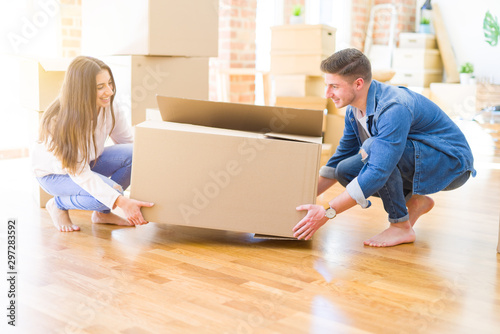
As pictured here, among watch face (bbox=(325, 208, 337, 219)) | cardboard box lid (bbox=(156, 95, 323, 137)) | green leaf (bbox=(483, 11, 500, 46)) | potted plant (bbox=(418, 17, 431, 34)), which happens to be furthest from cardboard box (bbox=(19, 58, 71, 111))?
green leaf (bbox=(483, 11, 500, 46))

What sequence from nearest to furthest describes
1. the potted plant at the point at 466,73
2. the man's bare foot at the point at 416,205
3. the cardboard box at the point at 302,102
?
the man's bare foot at the point at 416,205, the cardboard box at the point at 302,102, the potted plant at the point at 466,73

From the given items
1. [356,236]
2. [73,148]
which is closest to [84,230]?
[73,148]

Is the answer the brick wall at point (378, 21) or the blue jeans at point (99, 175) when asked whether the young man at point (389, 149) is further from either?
the brick wall at point (378, 21)

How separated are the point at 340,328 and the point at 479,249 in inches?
33.5

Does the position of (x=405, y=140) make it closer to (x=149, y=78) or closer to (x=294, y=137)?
(x=294, y=137)

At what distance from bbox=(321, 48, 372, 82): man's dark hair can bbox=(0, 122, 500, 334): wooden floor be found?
561 millimetres

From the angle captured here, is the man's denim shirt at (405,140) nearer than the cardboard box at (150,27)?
Yes

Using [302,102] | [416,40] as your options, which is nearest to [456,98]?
[416,40]

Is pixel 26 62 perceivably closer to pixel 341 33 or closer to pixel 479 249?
pixel 479 249

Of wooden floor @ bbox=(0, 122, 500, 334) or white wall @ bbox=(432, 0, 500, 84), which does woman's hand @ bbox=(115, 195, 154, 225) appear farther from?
white wall @ bbox=(432, 0, 500, 84)

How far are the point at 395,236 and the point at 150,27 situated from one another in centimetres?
124

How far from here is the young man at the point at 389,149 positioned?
1741 mm

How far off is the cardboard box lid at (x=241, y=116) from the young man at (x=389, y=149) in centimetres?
12

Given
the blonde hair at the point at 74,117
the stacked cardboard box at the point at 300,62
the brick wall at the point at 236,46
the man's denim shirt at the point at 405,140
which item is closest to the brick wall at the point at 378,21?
the brick wall at the point at 236,46
